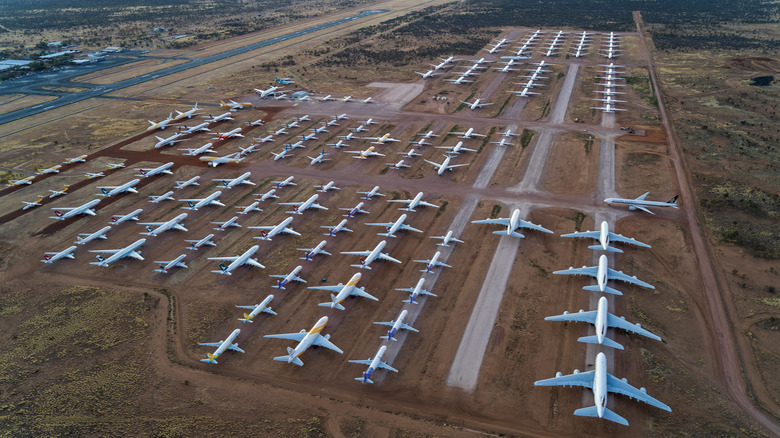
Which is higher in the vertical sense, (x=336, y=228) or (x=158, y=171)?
(x=158, y=171)

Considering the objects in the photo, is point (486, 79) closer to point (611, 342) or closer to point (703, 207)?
point (703, 207)

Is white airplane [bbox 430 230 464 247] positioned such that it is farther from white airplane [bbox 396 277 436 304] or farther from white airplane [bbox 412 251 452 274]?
white airplane [bbox 396 277 436 304]

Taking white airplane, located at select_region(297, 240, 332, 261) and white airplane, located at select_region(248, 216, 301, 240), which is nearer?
white airplane, located at select_region(297, 240, 332, 261)

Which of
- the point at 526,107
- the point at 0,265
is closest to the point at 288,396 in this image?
the point at 0,265

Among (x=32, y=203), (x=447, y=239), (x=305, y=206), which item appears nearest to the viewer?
(x=447, y=239)

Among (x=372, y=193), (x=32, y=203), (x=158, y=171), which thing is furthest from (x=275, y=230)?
(x=32, y=203)

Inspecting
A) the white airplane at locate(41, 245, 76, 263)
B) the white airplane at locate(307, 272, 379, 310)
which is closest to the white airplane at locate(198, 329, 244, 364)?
the white airplane at locate(307, 272, 379, 310)

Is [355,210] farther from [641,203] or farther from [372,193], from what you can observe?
[641,203]
